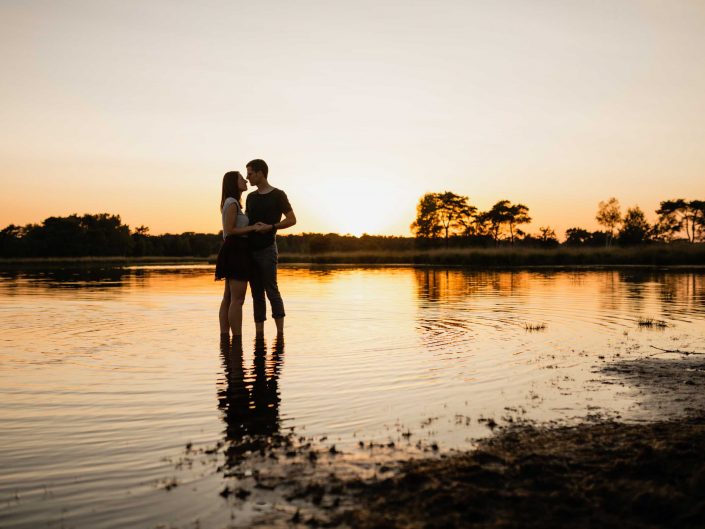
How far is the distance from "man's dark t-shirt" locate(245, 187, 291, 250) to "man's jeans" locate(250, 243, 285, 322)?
149mm

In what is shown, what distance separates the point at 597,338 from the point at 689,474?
7027 mm

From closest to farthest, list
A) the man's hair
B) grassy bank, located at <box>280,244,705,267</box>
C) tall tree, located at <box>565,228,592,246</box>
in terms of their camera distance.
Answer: the man's hair
grassy bank, located at <box>280,244,705,267</box>
tall tree, located at <box>565,228,592,246</box>

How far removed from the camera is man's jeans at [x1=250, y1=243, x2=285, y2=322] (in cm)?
998

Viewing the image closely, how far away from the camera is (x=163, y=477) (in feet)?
12.0

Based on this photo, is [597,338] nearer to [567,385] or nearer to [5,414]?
[567,385]

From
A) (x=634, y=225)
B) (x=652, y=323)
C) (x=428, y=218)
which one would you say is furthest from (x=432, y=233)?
(x=652, y=323)

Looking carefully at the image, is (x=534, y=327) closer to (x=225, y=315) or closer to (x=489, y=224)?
(x=225, y=315)

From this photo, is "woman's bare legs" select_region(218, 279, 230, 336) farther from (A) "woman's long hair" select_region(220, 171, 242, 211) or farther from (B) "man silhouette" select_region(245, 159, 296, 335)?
(A) "woman's long hair" select_region(220, 171, 242, 211)

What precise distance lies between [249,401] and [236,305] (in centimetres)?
430

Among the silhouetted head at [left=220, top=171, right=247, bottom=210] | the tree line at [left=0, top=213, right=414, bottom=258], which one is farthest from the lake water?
the tree line at [left=0, top=213, right=414, bottom=258]

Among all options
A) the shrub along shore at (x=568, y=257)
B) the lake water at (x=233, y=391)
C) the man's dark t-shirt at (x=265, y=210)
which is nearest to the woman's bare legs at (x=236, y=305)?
the lake water at (x=233, y=391)

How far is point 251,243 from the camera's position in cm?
993

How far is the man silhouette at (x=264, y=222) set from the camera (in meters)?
9.89

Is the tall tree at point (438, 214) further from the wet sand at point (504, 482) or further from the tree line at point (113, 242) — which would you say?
the wet sand at point (504, 482)
